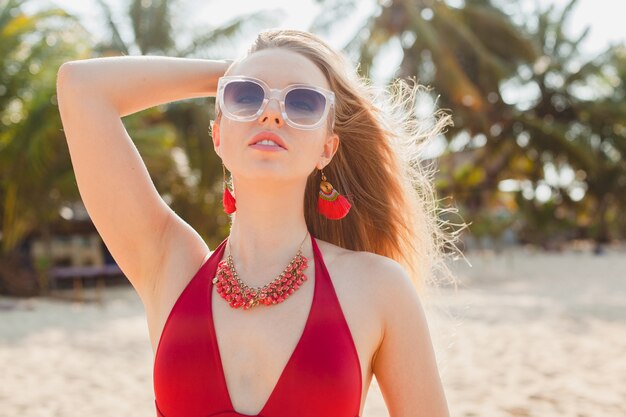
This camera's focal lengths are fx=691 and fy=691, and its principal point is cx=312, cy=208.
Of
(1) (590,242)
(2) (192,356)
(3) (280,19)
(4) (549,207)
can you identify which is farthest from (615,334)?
(1) (590,242)

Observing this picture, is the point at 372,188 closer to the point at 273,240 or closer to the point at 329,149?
the point at 329,149

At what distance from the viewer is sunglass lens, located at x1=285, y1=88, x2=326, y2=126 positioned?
1.57 m

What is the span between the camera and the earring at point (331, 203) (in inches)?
72.5

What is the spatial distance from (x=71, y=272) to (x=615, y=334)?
1027 centimetres

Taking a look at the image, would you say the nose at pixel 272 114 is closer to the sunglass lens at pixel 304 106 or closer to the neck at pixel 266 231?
the sunglass lens at pixel 304 106

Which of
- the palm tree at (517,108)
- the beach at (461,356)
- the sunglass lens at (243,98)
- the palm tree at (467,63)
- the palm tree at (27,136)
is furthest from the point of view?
the palm tree at (517,108)

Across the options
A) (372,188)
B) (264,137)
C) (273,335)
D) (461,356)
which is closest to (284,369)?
(273,335)

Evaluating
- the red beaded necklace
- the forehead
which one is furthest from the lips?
the red beaded necklace

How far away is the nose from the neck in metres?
0.17

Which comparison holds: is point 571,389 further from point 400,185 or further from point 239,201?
point 239,201

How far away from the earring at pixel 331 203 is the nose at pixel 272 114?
35cm

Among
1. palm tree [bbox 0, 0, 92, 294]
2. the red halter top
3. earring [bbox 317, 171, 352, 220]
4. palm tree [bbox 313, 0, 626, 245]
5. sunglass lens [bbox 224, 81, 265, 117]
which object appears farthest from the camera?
palm tree [bbox 313, 0, 626, 245]

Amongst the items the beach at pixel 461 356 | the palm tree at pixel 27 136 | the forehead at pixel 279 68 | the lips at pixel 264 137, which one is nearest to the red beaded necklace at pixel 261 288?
the lips at pixel 264 137

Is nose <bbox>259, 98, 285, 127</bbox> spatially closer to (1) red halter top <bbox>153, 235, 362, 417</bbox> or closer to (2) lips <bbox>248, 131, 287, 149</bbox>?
(2) lips <bbox>248, 131, 287, 149</bbox>
